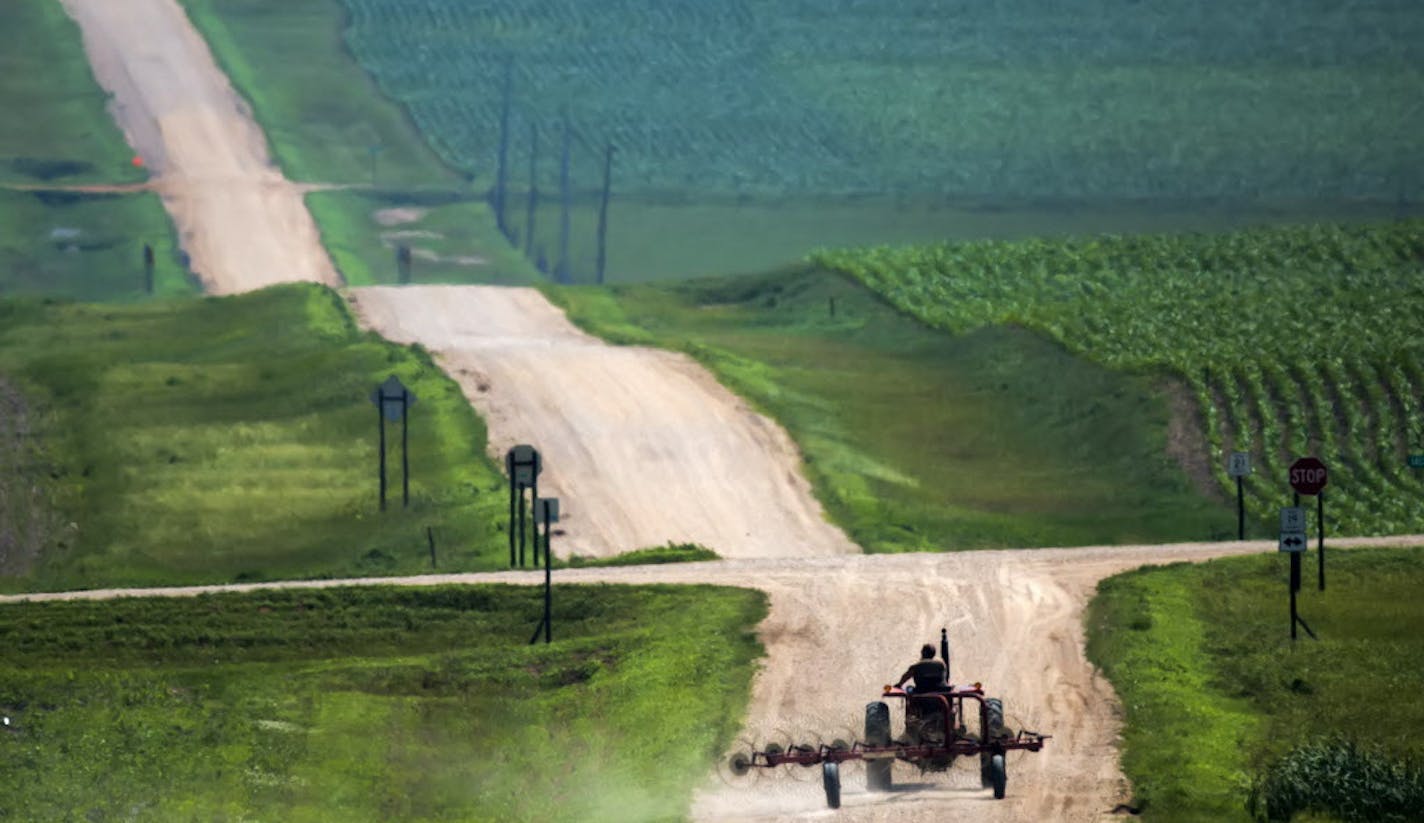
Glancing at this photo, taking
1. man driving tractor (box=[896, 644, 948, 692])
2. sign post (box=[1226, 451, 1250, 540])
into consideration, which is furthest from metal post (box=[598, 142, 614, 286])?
man driving tractor (box=[896, 644, 948, 692])

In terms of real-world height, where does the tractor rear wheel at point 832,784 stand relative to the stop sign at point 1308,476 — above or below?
below

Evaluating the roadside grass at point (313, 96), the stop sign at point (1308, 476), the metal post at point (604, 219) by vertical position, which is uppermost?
the roadside grass at point (313, 96)

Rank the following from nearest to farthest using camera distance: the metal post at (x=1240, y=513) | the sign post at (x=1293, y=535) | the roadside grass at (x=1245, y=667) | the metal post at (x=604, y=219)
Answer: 1. the roadside grass at (x=1245, y=667)
2. the sign post at (x=1293, y=535)
3. the metal post at (x=1240, y=513)
4. the metal post at (x=604, y=219)

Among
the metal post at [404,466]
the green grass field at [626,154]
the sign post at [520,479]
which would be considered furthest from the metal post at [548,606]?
the green grass field at [626,154]

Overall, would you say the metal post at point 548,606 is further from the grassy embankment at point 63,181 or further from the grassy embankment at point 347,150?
the grassy embankment at point 63,181

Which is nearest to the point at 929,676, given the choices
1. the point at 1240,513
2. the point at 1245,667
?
the point at 1245,667
